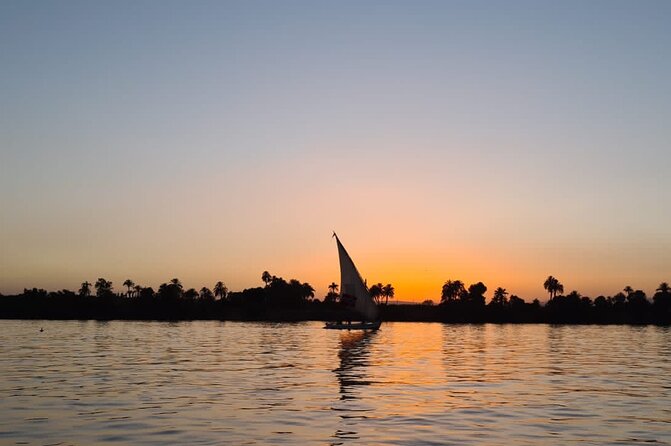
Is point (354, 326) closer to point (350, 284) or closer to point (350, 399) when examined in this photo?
point (350, 284)

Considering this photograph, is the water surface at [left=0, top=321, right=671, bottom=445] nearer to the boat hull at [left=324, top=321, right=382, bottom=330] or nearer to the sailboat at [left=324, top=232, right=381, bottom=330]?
the sailboat at [left=324, top=232, right=381, bottom=330]

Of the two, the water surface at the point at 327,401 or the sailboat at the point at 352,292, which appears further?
the sailboat at the point at 352,292

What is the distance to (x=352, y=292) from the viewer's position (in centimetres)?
11600

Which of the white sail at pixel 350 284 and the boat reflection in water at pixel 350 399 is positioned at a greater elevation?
the white sail at pixel 350 284

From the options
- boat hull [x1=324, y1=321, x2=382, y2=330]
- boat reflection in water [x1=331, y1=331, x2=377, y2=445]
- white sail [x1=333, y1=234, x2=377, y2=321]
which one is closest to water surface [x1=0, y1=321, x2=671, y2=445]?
boat reflection in water [x1=331, y1=331, x2=377, y2=445]

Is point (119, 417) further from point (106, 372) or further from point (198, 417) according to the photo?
point (106, 372)

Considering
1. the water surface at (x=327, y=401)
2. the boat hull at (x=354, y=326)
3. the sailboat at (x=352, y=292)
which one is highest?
the sailboat at (x=352, y=292)

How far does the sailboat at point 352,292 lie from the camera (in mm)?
113881

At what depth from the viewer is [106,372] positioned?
152ft

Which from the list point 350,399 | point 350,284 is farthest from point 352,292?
point 350,399

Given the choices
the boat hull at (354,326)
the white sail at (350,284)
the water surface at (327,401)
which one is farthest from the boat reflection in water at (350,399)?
the boat hull at (354,326)

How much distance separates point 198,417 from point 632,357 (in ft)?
175

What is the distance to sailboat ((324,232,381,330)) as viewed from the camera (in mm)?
113881

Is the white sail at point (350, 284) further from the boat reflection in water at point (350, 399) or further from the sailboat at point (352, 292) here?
the boat reflection in water at point (350, 399)
